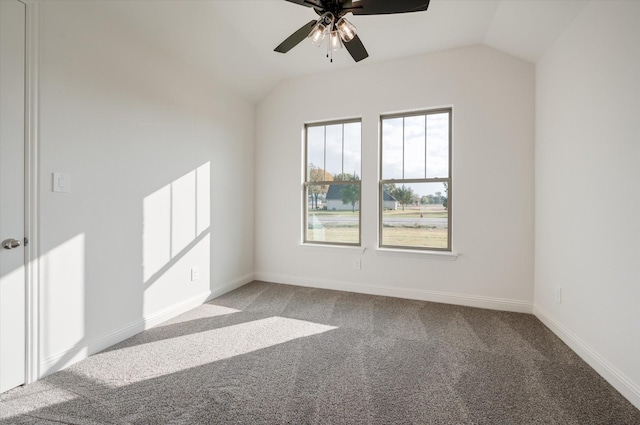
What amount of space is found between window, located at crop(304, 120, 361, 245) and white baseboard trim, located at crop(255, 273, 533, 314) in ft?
1.85

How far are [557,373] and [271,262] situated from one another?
3.25 m

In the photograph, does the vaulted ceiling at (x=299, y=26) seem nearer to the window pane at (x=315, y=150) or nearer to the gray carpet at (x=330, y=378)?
the window pane at (x=315, y=150)

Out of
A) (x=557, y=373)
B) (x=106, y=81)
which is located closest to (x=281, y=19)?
(x=106, y=81)

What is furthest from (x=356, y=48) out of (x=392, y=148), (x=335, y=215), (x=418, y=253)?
(x=418, y=253)

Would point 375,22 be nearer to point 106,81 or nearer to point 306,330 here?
point 106,81

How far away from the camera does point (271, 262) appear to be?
4176 millimetres

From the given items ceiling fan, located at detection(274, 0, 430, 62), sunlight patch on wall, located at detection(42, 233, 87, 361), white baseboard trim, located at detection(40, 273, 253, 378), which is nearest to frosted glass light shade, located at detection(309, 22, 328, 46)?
ceiling fan, located at detection(274, 0, 430, 62)

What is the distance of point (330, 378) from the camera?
1.91 metres

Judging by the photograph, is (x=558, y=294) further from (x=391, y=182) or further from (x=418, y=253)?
(x=391, y=182)

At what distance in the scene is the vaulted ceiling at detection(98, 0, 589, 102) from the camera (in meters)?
2.41

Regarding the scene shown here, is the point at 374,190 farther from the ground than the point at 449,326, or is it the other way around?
the point at 374,190

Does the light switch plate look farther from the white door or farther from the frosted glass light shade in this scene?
the frosted glass light shade

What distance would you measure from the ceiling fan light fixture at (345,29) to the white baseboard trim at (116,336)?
2912 millimetres

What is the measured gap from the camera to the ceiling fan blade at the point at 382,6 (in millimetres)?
1754
